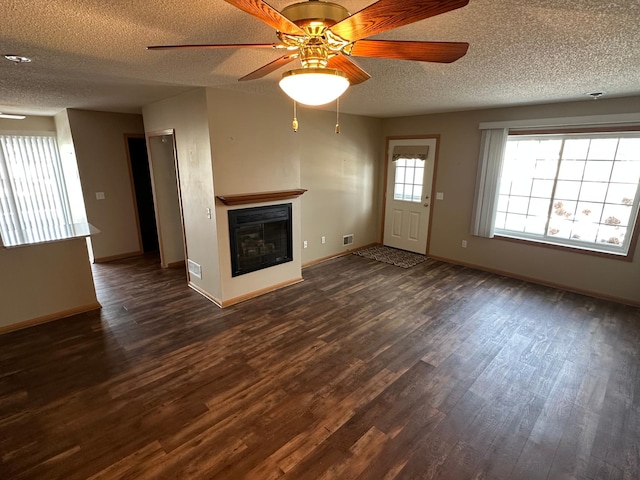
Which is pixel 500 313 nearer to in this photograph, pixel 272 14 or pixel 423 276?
pixel 423 276

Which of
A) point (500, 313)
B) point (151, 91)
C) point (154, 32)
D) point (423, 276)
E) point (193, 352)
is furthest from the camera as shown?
point (423, 276)

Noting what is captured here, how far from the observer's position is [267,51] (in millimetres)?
2100

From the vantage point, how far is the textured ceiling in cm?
151

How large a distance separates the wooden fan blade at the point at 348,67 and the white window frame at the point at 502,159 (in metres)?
3.64

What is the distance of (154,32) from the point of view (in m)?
1.78

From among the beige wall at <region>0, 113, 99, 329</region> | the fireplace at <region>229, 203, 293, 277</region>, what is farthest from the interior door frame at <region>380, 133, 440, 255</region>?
the beige wall at <region>0, 113, 99, 329</region>

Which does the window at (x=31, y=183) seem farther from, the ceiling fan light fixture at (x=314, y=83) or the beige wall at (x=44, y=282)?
the ceiling fan light fixture at (x=314, y=83)

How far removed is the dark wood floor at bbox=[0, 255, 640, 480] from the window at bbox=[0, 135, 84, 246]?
3.15m

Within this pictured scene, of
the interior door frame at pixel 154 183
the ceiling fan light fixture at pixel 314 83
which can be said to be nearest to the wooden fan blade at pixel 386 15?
the ceiling fan light fixture at pixel 314 83

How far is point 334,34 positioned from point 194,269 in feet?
12.1

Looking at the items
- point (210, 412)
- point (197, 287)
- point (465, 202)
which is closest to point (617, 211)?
point (465, 202)

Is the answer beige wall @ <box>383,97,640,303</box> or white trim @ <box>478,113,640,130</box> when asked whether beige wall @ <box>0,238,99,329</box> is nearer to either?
beige wall @ <box>383,97,640,303</box>

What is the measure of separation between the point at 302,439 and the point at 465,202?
4387 mm

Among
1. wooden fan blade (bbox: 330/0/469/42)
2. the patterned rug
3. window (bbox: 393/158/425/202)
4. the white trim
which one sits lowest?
the patterned rug
